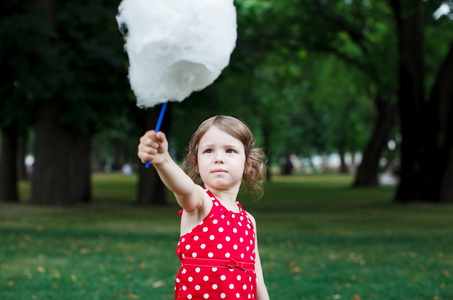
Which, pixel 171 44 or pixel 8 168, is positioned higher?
pixel 171 44

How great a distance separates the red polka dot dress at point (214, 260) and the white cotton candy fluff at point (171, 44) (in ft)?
2.26

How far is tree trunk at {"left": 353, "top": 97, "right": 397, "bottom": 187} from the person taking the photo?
32.7 meters

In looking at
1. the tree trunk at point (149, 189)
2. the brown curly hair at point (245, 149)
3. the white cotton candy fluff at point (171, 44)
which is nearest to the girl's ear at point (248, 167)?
the brown curly hair at point (245, 149)

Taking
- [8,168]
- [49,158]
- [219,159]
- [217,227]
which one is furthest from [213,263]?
[8,168]

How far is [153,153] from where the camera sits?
7.80ft

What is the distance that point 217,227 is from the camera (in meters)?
2.88

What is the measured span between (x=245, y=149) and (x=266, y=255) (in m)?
5.93

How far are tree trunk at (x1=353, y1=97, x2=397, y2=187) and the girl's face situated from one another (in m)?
29.9

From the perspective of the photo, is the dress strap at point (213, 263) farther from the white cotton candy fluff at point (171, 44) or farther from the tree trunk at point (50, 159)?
the tree trunk at point (50, 159)

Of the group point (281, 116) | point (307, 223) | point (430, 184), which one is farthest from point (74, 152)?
point (281, 116)

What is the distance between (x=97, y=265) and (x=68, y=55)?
8269mm

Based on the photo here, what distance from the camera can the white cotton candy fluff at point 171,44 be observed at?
7.98 feet

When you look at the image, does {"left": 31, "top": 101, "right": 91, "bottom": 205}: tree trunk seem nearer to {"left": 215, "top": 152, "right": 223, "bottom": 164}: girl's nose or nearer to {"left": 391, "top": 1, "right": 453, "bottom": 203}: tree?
{"left": 391, "top": 1, "right": 453, "bottom": 203}: tree

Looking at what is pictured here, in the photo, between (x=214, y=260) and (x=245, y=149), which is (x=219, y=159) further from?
(x=214, y=260)
